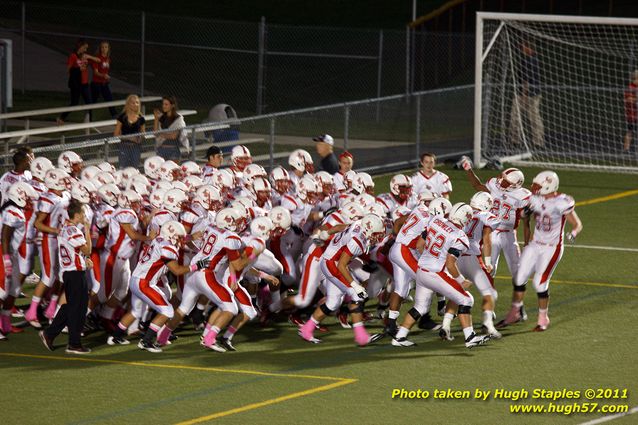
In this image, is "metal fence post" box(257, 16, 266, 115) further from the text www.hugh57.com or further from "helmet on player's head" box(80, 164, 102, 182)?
the text www.hugh57.com

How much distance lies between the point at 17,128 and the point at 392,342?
54.6 feet

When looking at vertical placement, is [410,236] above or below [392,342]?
above

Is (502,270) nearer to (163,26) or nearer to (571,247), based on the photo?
(571,247)

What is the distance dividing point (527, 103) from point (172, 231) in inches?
566

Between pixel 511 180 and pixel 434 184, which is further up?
pixel 511 180

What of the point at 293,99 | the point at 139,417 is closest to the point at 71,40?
the point at 293,99

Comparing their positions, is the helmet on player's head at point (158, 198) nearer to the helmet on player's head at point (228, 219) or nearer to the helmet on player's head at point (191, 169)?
the helmet on player's head at point (228, 219)

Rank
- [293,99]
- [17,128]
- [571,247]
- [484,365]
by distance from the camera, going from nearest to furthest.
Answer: [484,365]
[571,247]
[17,128]
[293,99]

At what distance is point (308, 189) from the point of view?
13461 mm

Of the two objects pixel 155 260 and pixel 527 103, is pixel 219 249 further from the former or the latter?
pixel 527 103

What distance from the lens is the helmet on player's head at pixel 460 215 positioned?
39.5 feet

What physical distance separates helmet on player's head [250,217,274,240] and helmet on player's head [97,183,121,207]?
1616 mm


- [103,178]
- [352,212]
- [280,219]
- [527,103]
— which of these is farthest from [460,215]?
[527,103]

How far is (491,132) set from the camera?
992 inches
